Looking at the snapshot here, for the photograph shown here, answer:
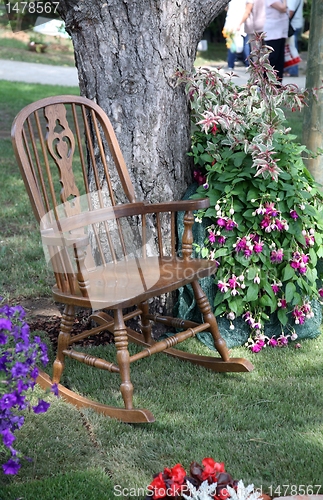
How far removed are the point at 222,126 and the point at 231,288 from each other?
78 cm

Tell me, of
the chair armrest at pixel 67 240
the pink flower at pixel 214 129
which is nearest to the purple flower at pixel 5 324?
the chair armrest at pixel 67 240

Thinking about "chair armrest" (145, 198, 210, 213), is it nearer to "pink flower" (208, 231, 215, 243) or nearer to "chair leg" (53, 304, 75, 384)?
"pink flower" (208, 231, 215, 243)

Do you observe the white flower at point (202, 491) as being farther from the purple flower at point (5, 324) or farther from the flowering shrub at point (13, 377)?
the purple flower at point (5, 324)

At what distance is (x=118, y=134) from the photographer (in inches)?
127

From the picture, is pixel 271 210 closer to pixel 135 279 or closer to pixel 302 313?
pixel 302 313

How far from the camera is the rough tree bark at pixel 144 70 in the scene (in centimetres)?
310

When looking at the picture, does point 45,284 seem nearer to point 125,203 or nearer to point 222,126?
point 125,203

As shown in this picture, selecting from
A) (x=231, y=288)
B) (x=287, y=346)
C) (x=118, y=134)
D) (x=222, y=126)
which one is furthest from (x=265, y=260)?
(x=118, y=134)

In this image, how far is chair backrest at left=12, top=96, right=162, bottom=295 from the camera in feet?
8.73

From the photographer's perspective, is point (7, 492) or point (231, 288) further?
point (231, 288)

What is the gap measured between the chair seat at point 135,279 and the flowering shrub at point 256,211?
0.94 feet

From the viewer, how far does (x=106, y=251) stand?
3.37 m

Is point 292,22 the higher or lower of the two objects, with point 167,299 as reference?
higher

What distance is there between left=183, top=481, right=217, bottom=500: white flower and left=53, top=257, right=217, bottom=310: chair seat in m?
0.84
